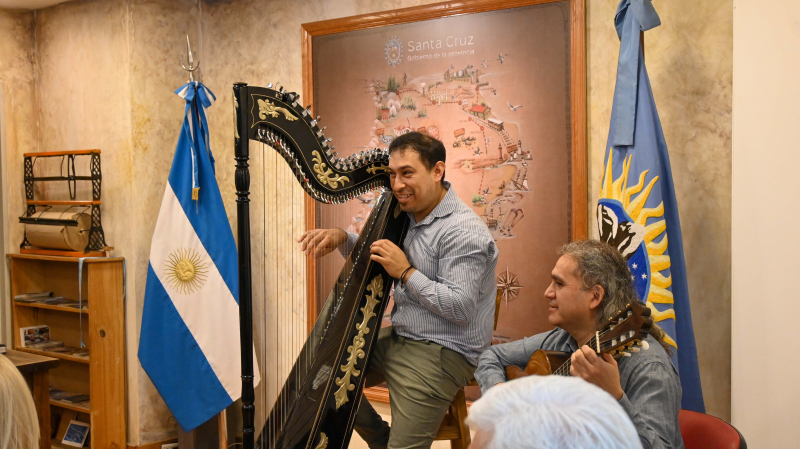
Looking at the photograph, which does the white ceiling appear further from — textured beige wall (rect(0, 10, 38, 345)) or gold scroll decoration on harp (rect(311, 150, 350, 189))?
gold scroll decoration on harp (rect(311, 150, 350, 189))

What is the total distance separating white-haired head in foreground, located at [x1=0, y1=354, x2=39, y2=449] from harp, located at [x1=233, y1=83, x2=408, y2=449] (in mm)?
660

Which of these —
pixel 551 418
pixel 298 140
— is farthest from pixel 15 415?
pixel 298 140

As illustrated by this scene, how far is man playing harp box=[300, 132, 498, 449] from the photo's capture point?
198 cm

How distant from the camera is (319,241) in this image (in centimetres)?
229

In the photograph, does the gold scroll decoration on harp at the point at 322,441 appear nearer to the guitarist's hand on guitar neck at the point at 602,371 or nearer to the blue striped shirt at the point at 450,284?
the blue striped shirt at the point at 450,284

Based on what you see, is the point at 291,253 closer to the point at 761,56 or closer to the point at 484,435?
the point at 761,56

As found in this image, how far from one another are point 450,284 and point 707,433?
0.84 m

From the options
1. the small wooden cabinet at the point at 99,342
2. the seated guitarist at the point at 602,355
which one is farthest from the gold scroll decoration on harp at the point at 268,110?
the small wooden cabinet at the point at 99,342

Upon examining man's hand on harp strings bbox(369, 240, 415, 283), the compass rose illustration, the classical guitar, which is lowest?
the compass rose illustration

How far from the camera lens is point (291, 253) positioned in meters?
3.52

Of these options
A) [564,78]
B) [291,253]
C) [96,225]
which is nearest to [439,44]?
[564,78]

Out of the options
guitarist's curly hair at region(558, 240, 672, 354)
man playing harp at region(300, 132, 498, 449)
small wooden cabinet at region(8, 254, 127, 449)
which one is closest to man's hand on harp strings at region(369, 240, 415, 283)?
man playing harp at region(300, 132, 498, 449)

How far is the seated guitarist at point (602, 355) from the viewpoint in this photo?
1326 millimetres

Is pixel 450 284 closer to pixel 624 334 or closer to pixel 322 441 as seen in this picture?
pixel 322 441
